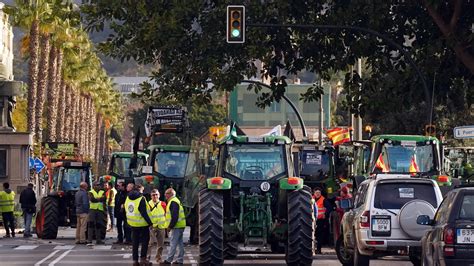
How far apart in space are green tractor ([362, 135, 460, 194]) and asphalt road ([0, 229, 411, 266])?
2814mm

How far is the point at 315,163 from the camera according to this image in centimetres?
4116

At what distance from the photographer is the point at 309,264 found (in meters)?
25.5

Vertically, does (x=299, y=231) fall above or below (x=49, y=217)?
above

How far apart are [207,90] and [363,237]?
758 inches

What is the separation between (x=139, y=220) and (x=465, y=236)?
10.3m

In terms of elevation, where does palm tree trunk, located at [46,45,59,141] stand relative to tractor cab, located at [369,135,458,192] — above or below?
above

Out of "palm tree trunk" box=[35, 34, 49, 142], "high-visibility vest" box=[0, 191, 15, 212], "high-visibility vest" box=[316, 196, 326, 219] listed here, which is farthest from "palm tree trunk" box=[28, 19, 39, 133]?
"high-visibility vest" box=[316, 196, 326, 219]

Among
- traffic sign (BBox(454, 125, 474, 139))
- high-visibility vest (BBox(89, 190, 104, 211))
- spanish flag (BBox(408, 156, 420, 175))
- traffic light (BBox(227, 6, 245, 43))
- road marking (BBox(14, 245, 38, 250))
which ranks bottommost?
road marking (BBox(14, 245, 38, 250))

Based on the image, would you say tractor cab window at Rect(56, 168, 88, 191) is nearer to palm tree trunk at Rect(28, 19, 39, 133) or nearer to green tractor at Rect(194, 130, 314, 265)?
green tractor at Rect(194, 130, 314, 265)

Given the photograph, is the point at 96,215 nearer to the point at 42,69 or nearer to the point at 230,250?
the point at 230,250

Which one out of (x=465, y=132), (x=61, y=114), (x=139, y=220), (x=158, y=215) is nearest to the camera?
(x=139, y=220)

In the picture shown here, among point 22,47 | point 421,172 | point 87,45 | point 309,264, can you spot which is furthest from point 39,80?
point 309,264

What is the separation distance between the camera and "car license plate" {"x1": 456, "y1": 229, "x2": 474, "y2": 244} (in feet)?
61.3

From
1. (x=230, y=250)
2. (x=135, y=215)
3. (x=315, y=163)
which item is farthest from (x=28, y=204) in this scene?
(x=230, y=250)
